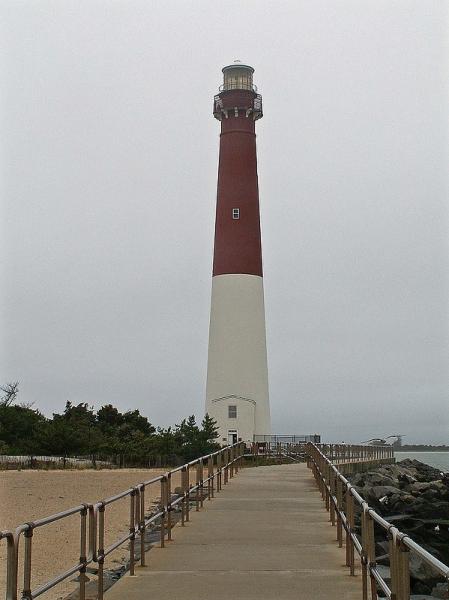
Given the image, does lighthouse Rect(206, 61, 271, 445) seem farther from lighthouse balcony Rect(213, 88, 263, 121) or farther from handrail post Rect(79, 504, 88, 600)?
handrail post Rect(79, 504, 88, 600)

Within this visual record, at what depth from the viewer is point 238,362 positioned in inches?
1446

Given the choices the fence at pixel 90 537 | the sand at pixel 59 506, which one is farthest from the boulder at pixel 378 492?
the fence at pixel 90 537

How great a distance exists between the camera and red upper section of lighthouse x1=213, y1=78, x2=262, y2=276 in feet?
122

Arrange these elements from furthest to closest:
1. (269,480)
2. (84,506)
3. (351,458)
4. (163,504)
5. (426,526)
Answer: (351,458), (269,480), (426,526), (163,504), (84,506)

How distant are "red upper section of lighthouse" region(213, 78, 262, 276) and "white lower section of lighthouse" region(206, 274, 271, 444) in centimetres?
78

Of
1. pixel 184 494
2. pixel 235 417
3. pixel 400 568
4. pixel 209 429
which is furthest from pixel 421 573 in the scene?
pixel 235 417

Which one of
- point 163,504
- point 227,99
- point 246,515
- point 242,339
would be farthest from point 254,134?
point 163,504

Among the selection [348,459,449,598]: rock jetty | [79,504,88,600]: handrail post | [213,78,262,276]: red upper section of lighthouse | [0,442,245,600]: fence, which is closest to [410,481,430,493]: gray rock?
[348,459,449,598]: rock jetty

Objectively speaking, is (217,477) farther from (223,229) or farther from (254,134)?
(254,134)

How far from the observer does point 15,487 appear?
78.6 feet

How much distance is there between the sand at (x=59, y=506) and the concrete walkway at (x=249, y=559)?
1.52 m

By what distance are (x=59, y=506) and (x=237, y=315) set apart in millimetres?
18499

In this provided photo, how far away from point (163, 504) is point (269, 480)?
1130cm

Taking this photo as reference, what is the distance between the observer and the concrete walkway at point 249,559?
8477 millimetres
